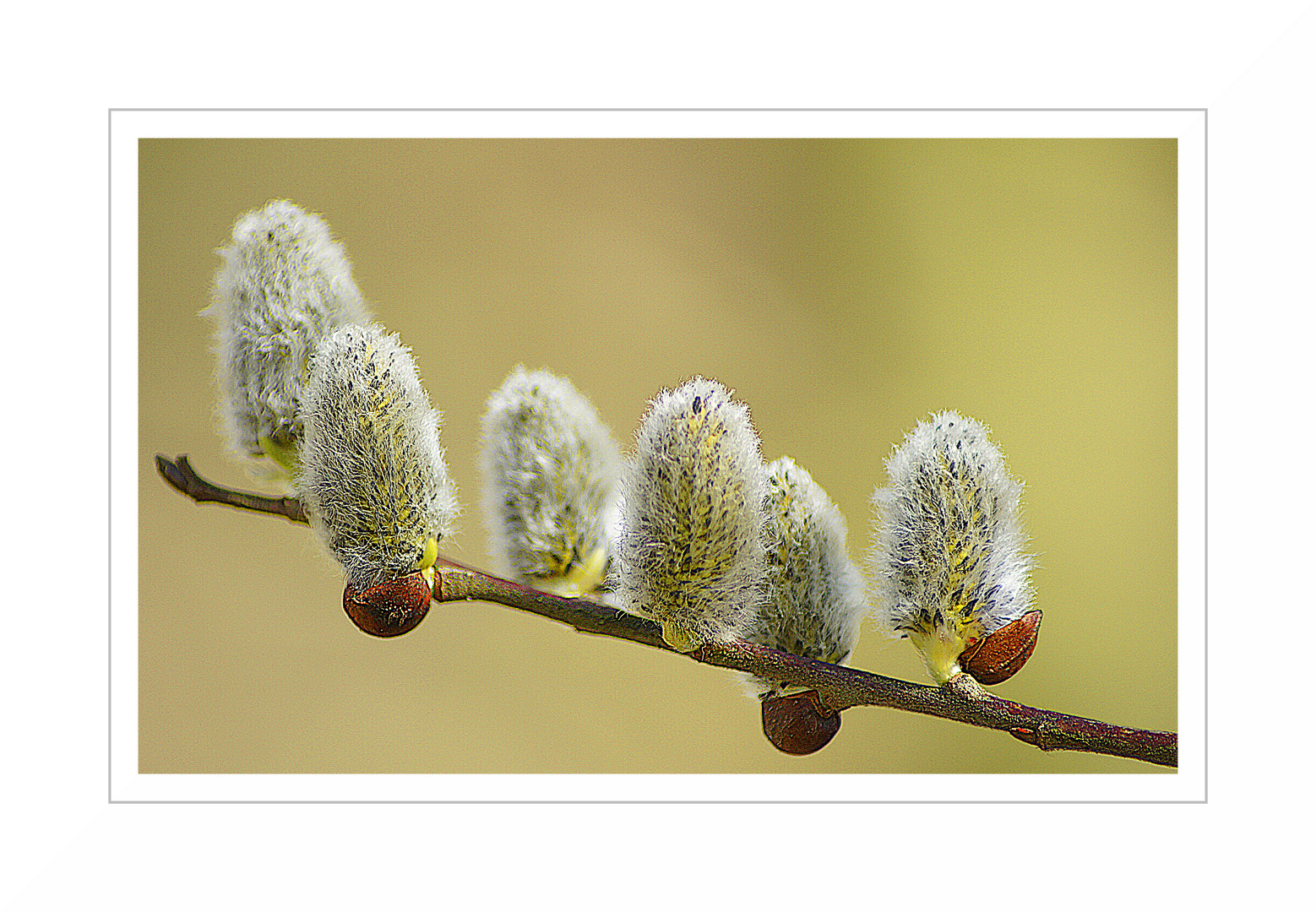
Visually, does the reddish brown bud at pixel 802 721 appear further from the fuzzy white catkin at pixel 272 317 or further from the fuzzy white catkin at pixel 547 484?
the fuzzy white catkin at pixel 272 317

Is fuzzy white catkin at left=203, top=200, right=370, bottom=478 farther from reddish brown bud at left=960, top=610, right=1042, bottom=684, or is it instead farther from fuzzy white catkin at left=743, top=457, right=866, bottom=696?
reddish brown bud at left=960, top=610, right=1042, bottom=684

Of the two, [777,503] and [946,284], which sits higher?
[946,284]

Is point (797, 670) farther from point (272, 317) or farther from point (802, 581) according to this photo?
point (272, 317)

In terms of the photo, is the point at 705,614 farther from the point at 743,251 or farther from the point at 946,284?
the point at 946,284

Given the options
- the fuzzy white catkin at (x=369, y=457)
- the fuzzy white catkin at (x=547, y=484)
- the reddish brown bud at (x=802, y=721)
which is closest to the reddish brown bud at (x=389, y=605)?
the fuzzy white catkin at (x=369, y=457)
